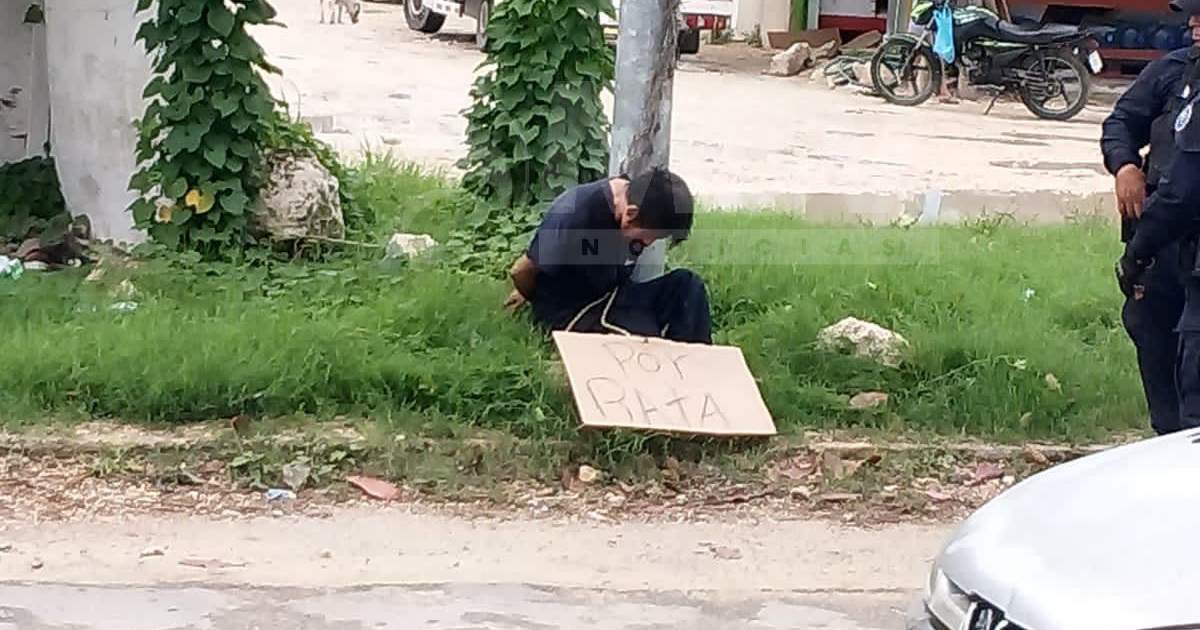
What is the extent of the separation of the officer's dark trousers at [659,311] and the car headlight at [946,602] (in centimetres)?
268

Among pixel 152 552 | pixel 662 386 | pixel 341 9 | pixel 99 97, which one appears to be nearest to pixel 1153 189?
pixel 662 386

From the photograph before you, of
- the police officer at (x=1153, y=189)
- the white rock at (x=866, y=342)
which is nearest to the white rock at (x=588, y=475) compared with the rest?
the white rock at (x=866, y=342)

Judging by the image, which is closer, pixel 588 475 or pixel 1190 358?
pixel 1190 358

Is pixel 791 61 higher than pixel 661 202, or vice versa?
pixel 661 202

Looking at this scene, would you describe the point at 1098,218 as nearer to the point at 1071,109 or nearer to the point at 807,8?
the point at 1071,109

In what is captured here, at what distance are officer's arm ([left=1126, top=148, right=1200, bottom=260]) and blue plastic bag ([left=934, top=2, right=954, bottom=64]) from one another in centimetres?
1145

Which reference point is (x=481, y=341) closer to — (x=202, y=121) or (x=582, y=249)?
(x=582, y=249)

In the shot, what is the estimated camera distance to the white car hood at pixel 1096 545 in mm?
2680

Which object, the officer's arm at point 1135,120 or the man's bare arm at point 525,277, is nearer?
the officer's arm at point 1135,120

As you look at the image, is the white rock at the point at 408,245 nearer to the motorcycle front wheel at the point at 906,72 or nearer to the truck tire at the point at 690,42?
the motorcycle front wheel at the point at 906,72

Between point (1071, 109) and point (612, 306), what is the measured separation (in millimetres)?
10968

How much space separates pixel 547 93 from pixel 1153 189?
2976 millimetres

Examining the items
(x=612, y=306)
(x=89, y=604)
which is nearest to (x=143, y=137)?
(x=612, y=306)

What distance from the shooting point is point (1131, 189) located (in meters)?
5.10
